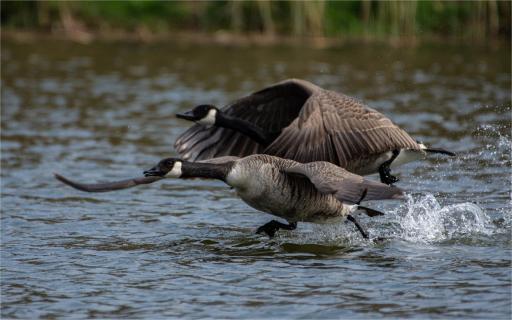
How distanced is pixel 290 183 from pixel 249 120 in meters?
2.06

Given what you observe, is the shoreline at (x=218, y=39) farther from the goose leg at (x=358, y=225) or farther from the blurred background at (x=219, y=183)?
the goose leg at (x=358, y=225)

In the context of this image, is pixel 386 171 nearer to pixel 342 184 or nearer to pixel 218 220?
pixel 218 220

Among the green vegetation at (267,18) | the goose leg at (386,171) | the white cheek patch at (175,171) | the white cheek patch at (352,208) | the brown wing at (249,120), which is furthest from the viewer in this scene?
the green vegetation at (267,18)

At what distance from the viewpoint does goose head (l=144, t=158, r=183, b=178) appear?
330 inches

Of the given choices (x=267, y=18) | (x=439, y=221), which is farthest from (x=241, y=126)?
(x=267, y=18)

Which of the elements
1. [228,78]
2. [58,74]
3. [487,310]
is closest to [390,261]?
[487,310]

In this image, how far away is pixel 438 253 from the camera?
9.04 m

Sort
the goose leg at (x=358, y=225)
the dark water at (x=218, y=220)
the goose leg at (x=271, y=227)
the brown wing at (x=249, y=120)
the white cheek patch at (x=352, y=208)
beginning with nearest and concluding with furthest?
the dark water at (x=218, y=220) < the white cheek patch at (x=352, y=208) < the goose leg at (x=358, y=225) < the goose leg at (x=271, y=227) < the brown wing at (x=249, y=120)

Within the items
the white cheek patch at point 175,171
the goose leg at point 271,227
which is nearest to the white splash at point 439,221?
the goose leg at point 271,227

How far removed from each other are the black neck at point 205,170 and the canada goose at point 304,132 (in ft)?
3.02

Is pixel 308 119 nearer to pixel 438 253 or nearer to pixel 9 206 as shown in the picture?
pixel 438 253

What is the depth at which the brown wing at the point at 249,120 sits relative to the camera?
10.9 m

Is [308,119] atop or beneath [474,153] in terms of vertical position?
atop

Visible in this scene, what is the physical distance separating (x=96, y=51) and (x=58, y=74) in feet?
9.01
